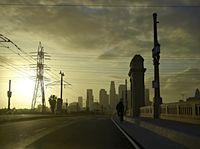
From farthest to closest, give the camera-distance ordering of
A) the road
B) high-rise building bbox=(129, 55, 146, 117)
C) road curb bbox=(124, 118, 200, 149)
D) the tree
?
1. the tree
2. high-rise building bbox=(129, 55, 146, 117)
3. the road
4. road curb bbox=(124, 118, 200, 149)

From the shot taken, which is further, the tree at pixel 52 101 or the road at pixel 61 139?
the tree at pixel 52 101

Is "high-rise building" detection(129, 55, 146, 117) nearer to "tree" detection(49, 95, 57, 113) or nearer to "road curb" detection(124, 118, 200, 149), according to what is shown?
"road curb" detection(124, 118, 200, 149)

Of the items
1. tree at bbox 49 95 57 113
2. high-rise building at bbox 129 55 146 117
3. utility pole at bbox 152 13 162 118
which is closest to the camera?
utility pole at bbox 152 13 162 118

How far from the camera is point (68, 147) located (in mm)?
14648

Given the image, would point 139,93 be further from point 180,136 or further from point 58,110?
point 58,110

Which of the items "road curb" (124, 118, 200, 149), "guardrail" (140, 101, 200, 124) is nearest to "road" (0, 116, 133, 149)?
"road curb" (124, 118, 200, 149)

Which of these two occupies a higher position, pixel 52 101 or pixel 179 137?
pixel 52 101

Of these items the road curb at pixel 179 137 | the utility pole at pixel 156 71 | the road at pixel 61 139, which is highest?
the utility pole at pixel 156 71

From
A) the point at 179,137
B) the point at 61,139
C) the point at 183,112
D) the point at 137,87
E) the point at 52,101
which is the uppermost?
the point at 52,101

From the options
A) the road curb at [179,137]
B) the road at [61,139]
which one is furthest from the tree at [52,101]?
the road curb at [179,137]

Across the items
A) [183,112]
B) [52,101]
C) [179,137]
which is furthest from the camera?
[52,101]

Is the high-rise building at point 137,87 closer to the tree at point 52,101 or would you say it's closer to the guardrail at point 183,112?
the guardrail at point 183,112

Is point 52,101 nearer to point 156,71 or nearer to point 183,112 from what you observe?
point 156,71

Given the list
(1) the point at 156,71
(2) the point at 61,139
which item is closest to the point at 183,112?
(1) the point at 156,71
